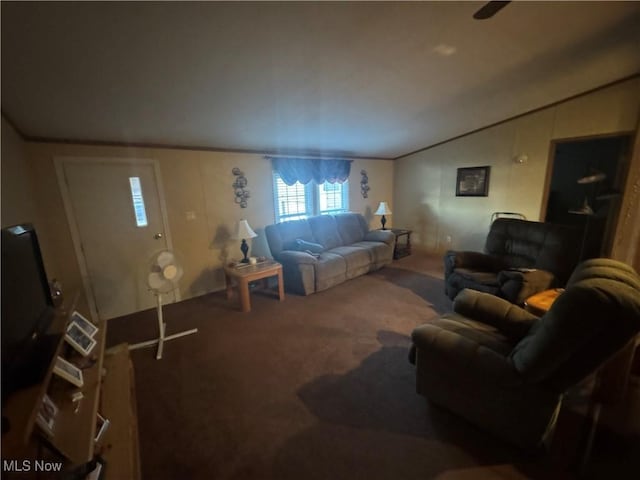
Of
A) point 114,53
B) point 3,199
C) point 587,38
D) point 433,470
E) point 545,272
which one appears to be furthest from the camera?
point 545,272

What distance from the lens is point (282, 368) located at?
2195 millimetres

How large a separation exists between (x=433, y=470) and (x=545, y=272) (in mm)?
2276

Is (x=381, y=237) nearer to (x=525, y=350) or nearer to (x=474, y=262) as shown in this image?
(x=474, y=262)

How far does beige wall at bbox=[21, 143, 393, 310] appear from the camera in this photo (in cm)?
270

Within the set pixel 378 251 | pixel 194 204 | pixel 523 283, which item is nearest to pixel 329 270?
pixel 378 251

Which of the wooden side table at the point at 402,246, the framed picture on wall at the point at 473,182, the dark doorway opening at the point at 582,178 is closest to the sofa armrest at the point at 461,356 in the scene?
the dark doorway opening at the point at 582,178

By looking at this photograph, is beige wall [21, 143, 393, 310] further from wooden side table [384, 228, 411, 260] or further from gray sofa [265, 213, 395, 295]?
wooden side table [384, 228, 411, 260]

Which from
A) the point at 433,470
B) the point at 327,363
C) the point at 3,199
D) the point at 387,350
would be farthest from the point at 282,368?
the point at 3,199

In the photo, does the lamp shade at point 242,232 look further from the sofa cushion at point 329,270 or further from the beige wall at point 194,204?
the sofa cushion at point 329,270

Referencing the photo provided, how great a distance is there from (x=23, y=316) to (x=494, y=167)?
544 cm

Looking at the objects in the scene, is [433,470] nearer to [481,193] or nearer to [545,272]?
[545,272]

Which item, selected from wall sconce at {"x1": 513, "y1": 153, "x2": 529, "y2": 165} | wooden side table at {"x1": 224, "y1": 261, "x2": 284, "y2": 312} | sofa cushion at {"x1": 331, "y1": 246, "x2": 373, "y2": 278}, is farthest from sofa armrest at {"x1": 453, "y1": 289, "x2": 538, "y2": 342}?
wall sconce at {"x1": 513, "y1": 153, "x2": 529, "y2": 165}

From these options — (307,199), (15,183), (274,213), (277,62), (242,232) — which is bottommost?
(242,232)

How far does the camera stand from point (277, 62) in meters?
1.94
